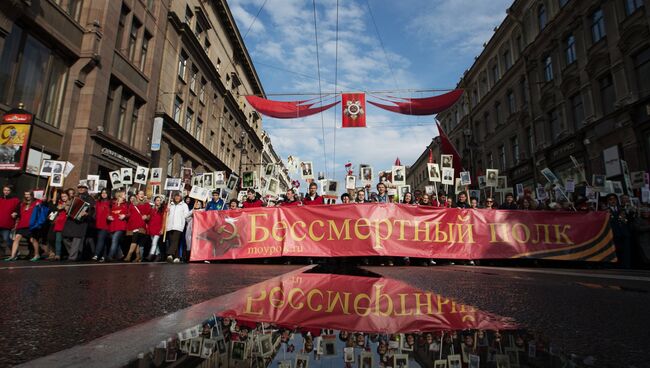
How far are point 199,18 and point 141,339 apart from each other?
96.2 feet

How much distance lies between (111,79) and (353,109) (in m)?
11.6

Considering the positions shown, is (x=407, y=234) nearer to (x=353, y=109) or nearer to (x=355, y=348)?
(x=353, y=109)

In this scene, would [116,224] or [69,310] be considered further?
[116,224]

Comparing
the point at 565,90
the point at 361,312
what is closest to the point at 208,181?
the point at 361,312

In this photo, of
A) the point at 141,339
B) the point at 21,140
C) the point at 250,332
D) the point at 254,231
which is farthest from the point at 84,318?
the point at 21,140

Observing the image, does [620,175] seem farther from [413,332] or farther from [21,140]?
[21,140]

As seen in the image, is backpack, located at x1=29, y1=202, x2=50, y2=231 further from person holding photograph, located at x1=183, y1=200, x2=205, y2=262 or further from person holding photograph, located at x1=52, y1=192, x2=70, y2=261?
person holding photograph, located at x1=183, y1=200, x2=205, y2=262

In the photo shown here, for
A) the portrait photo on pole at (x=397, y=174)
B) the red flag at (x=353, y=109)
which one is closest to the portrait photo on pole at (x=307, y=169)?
the red flag at (x=353, y=109)

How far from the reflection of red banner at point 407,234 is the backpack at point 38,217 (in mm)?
3672

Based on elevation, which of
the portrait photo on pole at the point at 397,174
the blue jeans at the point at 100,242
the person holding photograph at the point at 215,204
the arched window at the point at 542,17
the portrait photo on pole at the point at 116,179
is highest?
the arched window at the point at 542,17

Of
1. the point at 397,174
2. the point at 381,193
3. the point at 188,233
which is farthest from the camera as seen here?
the point at 397,174

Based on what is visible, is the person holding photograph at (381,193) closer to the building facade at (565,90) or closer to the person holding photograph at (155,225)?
the person holding photograph at (155,225)

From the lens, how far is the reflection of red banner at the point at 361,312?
1684mm

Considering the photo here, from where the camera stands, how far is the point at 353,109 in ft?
47.4
